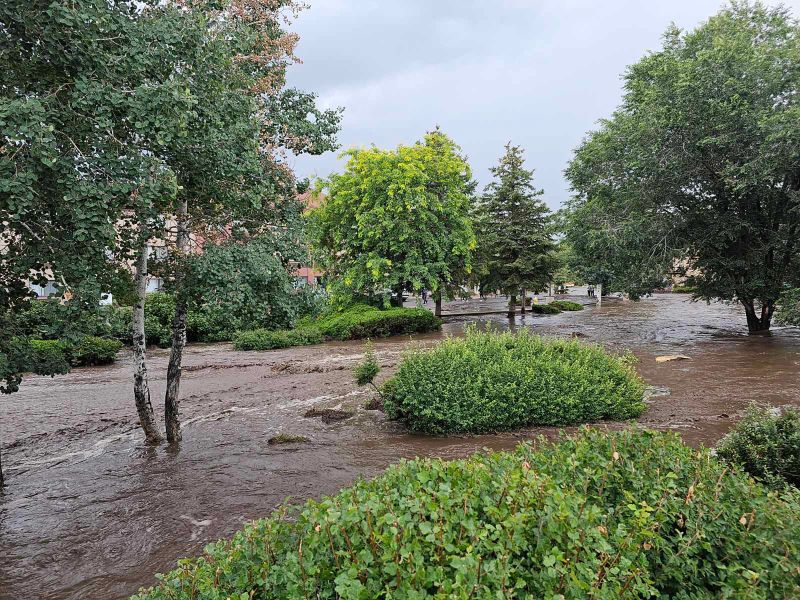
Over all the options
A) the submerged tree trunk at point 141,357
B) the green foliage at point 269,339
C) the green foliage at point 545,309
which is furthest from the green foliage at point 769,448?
the green foliage at point 545,309

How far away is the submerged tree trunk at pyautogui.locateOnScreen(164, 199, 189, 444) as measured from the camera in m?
6.90

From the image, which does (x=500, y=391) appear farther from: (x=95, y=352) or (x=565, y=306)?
(x=565, y=306)

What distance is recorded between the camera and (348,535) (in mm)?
2225

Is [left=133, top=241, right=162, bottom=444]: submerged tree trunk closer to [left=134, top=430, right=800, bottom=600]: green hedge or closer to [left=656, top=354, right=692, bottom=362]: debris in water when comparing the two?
[left=134, top=430, right=800, bottom=600]: green hedge

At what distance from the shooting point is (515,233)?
2877cm

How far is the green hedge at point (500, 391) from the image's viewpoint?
25.7 ft

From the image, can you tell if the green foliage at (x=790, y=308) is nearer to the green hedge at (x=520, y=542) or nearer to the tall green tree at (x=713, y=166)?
the tall green tree at (x=713, y=166)

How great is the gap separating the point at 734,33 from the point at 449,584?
855 inches

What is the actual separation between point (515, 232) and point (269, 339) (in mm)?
15224

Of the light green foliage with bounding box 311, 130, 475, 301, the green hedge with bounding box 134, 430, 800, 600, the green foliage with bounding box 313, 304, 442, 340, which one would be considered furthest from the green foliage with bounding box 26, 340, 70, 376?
the light green foliage with bounding box 311, 130, 475, 301

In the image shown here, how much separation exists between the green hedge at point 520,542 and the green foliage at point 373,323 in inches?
800

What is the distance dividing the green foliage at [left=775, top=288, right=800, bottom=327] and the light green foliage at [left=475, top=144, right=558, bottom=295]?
13.1 meters

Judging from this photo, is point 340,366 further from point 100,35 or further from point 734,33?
point 734,33

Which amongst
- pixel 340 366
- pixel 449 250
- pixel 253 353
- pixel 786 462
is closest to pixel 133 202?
pixel 786 462
